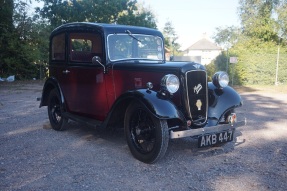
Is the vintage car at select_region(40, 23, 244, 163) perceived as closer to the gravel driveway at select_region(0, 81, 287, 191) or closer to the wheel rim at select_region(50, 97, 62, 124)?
the wheel rim at select_region(50, 97, 62, 124)

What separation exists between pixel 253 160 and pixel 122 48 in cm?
278

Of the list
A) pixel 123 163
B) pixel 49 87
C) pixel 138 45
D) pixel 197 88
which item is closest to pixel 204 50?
pixel 49 87

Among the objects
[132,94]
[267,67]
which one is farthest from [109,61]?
[267,67]

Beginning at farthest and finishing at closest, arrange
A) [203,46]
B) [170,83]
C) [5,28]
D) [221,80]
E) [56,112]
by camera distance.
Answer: [203,46]
[5,28]
[56,112]
[221,80]
[170,83]

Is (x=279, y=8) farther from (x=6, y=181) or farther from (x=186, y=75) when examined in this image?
(x=6, y=181)

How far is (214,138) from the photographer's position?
13.6ft

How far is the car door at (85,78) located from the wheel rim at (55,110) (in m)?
0.47

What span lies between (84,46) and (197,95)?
2.57 metres

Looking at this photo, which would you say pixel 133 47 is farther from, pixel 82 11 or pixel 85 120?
pixel 82 11

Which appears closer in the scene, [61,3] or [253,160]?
[253,160]

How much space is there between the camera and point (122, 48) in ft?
16.9

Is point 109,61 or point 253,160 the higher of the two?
point 109,61

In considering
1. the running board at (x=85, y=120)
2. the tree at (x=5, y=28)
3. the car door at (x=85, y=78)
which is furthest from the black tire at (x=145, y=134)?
the tree at (x=5, y=28)

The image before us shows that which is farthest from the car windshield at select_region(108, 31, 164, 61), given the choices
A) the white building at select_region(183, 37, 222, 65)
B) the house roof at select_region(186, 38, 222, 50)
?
the house roof at select_region(186, 38, 222, 50)
